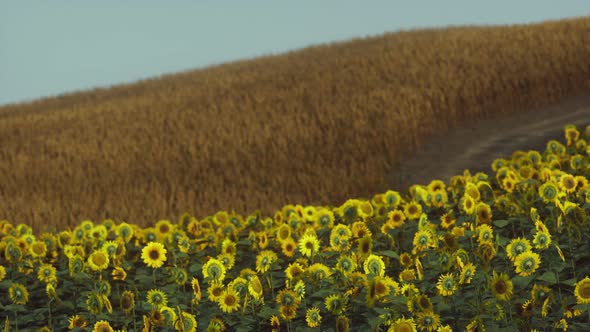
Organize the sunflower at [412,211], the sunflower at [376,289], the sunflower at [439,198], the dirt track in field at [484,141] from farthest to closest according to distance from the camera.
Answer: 1. the dirt track in field at [484,141]
2. the sunflower at [439,198]
3. the sunflower at [412,211]
4. the sunflower at [376,289]

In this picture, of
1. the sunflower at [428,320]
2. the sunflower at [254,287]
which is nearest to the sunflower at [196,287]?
the sunflower at [254,287]

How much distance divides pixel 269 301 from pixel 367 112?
866 centimetres

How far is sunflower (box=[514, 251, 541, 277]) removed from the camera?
4012 millimetres

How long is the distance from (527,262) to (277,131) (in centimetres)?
929

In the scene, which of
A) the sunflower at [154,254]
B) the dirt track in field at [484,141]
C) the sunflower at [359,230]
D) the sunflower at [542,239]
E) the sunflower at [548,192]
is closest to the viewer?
the sunflower at [542,239]

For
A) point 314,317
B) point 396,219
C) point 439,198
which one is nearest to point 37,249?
point 396,219

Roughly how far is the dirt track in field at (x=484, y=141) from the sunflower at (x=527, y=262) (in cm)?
671

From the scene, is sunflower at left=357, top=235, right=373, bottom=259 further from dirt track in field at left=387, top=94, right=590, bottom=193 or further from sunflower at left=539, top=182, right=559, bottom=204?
dirt track in field at left=387, top=94, right=590, bottom=193

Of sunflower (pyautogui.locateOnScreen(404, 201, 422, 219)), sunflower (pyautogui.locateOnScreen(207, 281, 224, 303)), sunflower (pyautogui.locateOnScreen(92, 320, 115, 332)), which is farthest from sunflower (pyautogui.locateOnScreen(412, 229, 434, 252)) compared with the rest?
sunflower (pyautogui.locateOnScreen(92, 320, 115, 332))

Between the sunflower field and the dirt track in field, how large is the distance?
3.29m

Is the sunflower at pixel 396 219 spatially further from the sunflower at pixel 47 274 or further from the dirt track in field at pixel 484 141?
the dirt track in field at pixel 484 141

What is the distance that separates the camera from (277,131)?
43.0 ft

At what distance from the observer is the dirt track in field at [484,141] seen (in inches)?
448

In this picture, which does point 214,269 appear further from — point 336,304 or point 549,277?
point 549,277
